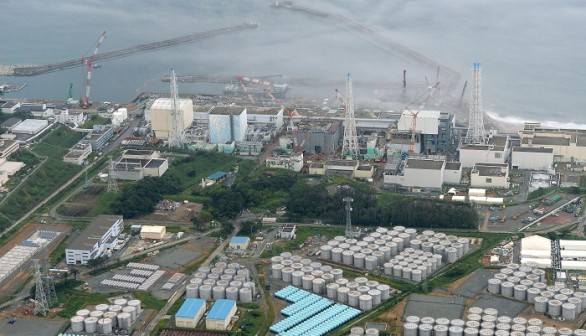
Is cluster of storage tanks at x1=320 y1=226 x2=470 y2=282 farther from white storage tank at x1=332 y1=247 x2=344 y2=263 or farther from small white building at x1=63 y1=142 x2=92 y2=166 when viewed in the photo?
small white building at x1=63 y1=142 x2=92 y2=166

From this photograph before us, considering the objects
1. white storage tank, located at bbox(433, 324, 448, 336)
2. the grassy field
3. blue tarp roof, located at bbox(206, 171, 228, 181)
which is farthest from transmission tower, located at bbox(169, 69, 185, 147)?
white storage tank, located at bbox(433, 324, 448, 336)

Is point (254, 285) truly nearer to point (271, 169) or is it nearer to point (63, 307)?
point (63, 307)

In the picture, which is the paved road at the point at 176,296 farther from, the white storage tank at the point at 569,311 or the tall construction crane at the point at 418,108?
the white storage tank at the point at 569,311

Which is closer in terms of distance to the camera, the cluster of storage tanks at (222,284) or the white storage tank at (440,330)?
the white storage tank at (440,330)

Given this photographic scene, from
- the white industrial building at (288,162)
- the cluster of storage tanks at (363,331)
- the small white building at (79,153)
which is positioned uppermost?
the small white building at (79,153)

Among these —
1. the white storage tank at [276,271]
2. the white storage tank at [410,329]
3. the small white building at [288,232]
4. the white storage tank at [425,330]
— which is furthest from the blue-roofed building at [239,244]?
the white storage tank at [425,330]

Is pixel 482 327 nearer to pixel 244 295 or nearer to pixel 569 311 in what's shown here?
pixel 569 311

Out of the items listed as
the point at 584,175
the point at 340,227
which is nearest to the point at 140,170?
the point at 340,227
